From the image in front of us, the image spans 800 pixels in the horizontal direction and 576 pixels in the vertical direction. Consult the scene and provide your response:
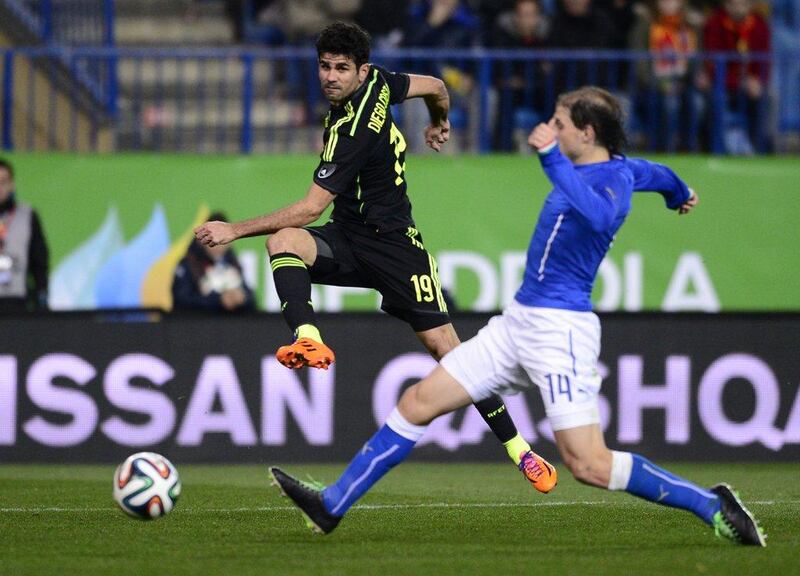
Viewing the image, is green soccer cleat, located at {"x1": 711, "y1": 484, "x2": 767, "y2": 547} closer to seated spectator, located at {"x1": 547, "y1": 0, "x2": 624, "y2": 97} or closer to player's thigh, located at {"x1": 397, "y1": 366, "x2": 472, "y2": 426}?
player's thigh, located at {"x1": 397, "y1": 366, "x2": 472, "y2": 426}

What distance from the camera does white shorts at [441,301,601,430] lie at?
6.69 m

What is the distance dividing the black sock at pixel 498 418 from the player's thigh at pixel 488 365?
5.50 feet

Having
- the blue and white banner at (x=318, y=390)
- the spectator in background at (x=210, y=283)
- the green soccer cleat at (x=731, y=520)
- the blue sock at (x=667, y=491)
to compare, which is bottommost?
the blue and white banner at (x=318, y=390)

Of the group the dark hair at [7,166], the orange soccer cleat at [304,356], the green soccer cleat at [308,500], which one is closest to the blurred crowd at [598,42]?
the dark hair at [7,166]

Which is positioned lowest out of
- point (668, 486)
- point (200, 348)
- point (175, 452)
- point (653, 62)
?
point (175, 452)

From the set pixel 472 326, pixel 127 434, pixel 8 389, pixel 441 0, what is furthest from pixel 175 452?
pixel 441 0

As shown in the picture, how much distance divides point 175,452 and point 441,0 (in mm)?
5695

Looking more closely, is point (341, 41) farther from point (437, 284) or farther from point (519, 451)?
point (519, 451)

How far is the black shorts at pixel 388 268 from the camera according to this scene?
8.63 m

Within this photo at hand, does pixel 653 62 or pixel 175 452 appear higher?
pixel 653 62

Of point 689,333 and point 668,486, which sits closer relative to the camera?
point 668,486

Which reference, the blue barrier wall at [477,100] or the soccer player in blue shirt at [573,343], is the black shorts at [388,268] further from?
the blue barrier wall at [477,100]

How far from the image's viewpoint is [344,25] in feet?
27.2

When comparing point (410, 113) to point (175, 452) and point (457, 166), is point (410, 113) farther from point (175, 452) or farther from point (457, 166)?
point (175, 452)
